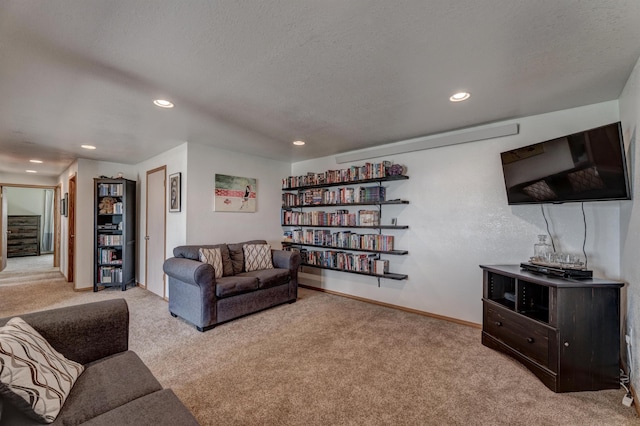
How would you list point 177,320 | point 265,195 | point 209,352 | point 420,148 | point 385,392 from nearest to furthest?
1. point 385,392
2. point 209,352
3. point 177,320
4. point 420,148
5. point 265,195

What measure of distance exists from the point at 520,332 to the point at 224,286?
283 centimetres

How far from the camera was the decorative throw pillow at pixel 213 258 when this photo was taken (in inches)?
132

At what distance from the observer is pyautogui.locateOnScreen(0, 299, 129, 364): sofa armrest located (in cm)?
144

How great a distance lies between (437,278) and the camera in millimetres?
3436

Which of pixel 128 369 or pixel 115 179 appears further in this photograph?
pixel 115 179

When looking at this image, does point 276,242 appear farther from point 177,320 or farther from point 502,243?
point 502,243

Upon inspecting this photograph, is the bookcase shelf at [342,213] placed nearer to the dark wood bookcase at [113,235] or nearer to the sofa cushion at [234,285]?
the sofa cushion at [234,285]

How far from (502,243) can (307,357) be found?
7.68 ft

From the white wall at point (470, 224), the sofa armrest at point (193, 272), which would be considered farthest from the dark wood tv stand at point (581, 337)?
the sofa armrest at point (193, 272)

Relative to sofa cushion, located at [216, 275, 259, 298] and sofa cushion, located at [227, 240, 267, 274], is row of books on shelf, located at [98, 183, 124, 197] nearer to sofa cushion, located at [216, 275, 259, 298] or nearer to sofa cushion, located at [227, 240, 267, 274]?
sofa cushion, located at [227, 240, 267, 274]

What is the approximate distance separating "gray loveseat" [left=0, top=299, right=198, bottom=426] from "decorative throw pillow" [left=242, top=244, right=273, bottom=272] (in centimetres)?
215

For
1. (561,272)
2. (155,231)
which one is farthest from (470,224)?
(155,231)

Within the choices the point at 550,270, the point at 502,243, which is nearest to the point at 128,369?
the point at 550,270

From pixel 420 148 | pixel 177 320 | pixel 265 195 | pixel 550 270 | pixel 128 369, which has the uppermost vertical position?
pixel 420 148
